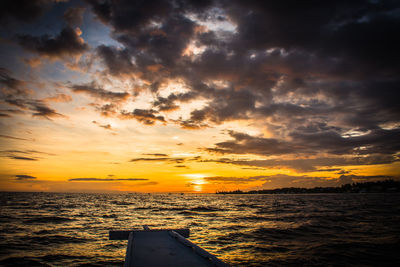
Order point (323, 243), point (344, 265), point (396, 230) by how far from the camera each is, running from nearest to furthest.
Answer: point (344, 265) → point (323, 243) → point (396, 230)

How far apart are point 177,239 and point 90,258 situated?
491cm

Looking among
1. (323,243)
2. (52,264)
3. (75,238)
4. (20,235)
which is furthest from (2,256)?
(323,243)

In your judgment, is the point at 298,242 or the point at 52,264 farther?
the point at 298,242

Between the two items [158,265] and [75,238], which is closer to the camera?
[158,265]

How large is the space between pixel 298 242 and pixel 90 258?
12832mm

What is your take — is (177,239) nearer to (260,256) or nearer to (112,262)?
(112,262)

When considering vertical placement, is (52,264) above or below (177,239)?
below

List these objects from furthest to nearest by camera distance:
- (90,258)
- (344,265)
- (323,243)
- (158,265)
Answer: (323,243), (90,258), (344,265), (158,265)

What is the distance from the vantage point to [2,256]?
1091 cm

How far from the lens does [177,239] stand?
10.1 meters

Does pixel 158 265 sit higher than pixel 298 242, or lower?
higher

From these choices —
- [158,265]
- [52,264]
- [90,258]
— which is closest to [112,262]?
[90,258]

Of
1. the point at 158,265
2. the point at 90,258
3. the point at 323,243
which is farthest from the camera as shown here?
the point at 323,243

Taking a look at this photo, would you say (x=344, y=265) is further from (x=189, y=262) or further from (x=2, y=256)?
(x=2, y=256)
